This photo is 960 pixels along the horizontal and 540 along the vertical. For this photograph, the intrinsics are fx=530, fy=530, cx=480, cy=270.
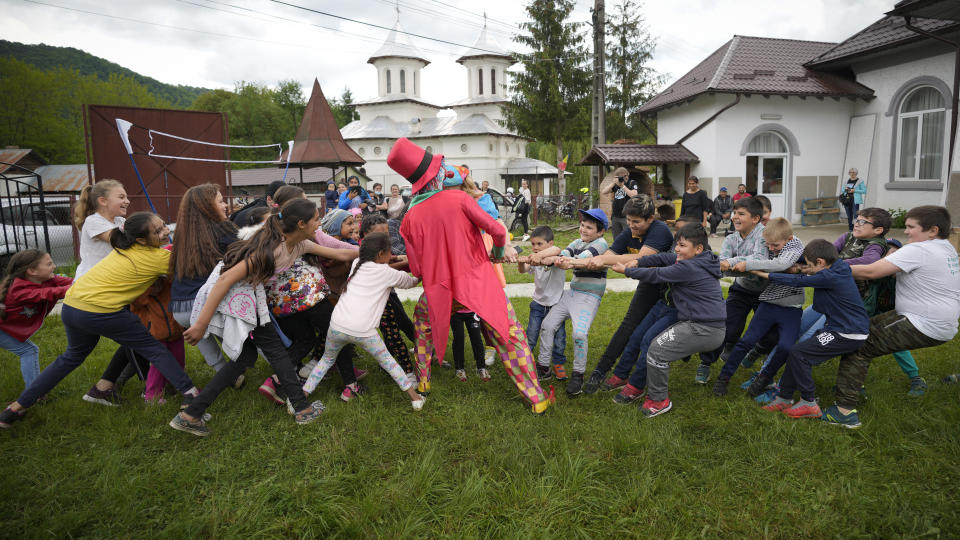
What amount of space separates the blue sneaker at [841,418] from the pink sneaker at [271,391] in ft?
13.8

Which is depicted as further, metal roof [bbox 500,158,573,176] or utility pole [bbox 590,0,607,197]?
metal roof [bbox 500,158,573,176]

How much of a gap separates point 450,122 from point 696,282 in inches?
1893

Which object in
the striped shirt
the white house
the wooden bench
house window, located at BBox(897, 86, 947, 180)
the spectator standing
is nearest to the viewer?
the striped shirt

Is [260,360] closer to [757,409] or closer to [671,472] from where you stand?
[671,472]

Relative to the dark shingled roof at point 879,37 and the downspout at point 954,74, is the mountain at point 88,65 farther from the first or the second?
the downspout at point 954,74

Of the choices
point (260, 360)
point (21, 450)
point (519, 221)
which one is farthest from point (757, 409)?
point (519, 221)

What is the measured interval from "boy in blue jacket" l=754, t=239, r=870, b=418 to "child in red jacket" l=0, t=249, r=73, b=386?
570 cm

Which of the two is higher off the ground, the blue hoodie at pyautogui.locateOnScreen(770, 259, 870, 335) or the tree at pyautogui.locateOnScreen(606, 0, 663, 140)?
the tree at pyautogui.locateOnScreen(606, 0, 663, 140)

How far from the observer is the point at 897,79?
635 inches

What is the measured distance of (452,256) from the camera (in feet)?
13.0

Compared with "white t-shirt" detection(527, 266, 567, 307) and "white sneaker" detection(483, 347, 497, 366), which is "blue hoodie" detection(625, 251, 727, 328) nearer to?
"white t-shirt" detection(527, 266, 567, 307)

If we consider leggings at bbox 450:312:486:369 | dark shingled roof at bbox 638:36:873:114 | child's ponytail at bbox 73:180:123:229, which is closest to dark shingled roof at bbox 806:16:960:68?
dark shingled roof at bbox 638:36:873:114

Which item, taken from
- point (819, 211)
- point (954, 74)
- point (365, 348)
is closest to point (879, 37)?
point (954, 74)

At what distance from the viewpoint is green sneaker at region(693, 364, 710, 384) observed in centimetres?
480
